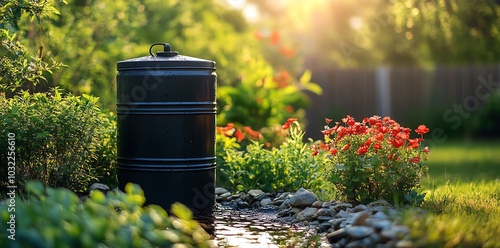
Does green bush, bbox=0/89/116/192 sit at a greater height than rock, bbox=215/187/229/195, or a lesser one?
greater

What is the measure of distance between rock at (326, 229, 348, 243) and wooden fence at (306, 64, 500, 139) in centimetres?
1218

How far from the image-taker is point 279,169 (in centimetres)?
732

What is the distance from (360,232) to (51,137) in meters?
2.88

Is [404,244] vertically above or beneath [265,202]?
above

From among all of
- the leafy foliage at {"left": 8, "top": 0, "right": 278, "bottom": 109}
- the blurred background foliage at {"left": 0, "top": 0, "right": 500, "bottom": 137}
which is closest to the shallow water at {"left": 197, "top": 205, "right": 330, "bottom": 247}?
the blurred background foliage at {"left": 0, "top": 0, "right": 500, "bottom": 137}

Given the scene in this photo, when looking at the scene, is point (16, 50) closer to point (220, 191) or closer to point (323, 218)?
point (220, 191)

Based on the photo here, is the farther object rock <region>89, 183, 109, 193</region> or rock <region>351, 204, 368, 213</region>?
rock <region>89, 183, 109, 193</region>

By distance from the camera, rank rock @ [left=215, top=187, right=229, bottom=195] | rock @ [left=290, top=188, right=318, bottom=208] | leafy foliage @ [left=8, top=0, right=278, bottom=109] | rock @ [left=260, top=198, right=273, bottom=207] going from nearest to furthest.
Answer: rock @ [left=290, top=188, right=318, bottom=208]
rock @ [left=260, top=198, right=273, bottom=207]
rock @ [left=215, top=187, right=229, bottom=195]
leafy foliage @ [left=8, top=0, right=278, bottom=109]

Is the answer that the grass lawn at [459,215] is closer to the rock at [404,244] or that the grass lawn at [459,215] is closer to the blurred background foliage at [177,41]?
the rock at [404,244]

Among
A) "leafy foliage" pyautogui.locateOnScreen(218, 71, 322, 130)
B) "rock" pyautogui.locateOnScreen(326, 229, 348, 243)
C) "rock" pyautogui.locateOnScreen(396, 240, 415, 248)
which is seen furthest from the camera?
"leafy foliage" pyautogui.locateOnScreen(218, 71, 322, 130)

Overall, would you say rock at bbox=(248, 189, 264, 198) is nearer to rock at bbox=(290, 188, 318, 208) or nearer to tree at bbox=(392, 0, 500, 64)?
rock at bbox=(290, 188, 318, 208)

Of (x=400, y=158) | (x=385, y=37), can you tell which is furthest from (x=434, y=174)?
(x=385, y=37)

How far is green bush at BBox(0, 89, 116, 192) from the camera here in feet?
20.2

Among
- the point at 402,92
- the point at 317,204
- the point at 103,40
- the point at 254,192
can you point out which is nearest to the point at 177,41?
the point at 103,40
